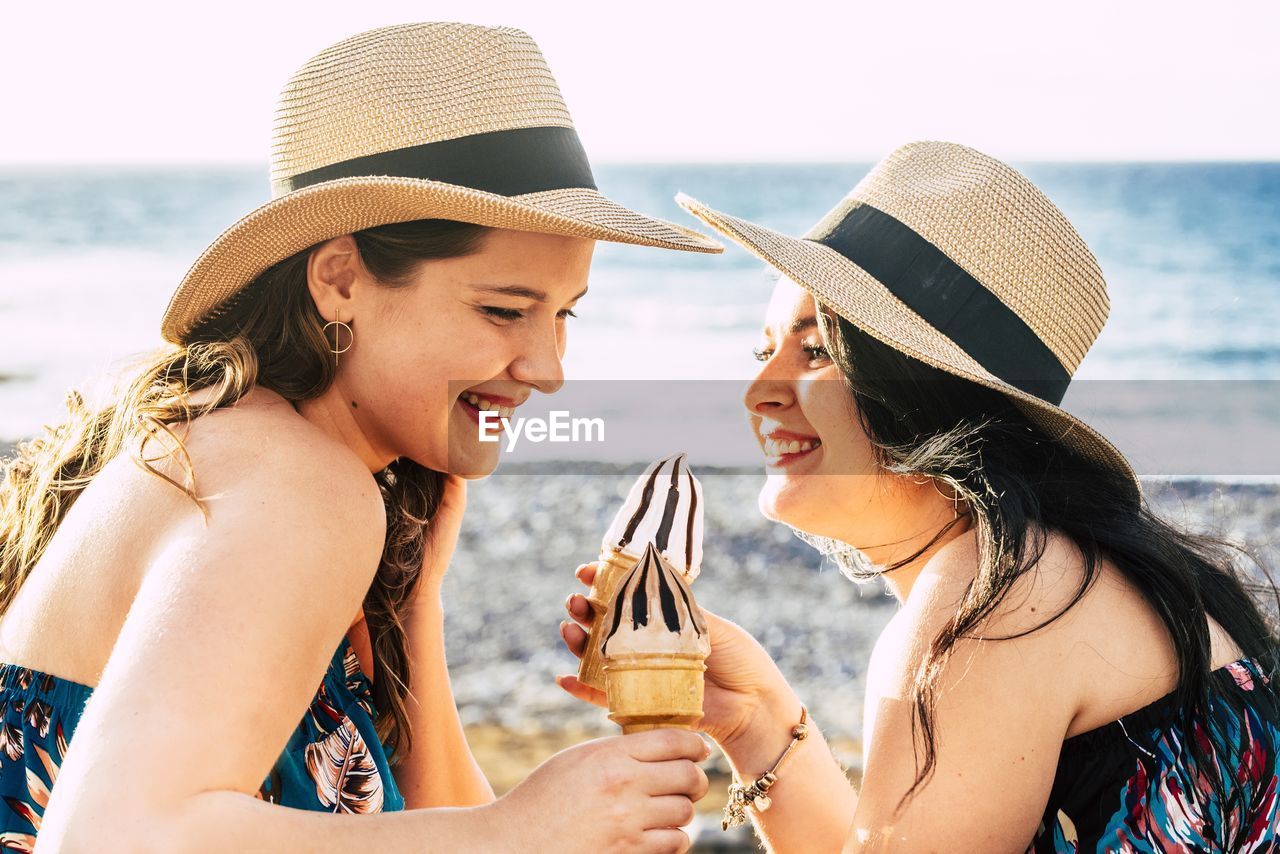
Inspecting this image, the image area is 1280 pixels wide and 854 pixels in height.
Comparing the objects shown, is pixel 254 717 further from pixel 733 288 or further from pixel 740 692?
pixel 733 288

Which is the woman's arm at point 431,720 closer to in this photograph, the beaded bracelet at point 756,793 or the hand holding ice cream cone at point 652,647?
the beaded bracelet at point 756,793

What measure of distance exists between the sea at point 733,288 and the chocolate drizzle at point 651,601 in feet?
5.77

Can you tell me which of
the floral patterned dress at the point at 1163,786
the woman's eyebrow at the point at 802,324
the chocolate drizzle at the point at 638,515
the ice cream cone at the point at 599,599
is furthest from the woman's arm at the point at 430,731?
the floral patterned dress at the point at 1163,786

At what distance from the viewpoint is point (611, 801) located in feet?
8.79

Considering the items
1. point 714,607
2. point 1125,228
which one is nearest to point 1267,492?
point 714,607

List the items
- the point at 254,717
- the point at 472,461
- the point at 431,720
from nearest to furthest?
the point at 254,717 → the point at 472,461 → the point at 431,720

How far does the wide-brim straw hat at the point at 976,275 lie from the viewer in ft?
12.3

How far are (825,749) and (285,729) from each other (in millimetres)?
2154

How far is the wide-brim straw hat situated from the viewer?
3.76 metres

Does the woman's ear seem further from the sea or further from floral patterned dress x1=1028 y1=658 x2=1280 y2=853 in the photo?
floral patterned dress x1=1028 y1=658 x2=1280 y2=853

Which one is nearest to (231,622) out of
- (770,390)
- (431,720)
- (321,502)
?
(321,502)

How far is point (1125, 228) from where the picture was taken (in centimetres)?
3475

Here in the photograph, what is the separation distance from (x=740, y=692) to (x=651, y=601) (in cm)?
160

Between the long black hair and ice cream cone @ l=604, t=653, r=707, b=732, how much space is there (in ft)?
2.40
